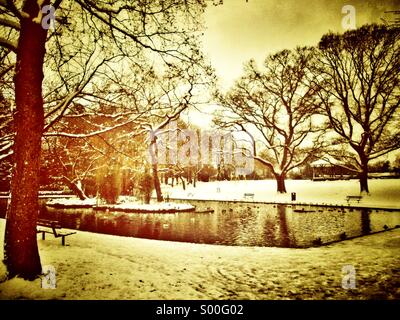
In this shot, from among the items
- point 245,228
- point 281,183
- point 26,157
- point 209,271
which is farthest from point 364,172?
point 26,157

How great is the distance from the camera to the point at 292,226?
17.2 meters

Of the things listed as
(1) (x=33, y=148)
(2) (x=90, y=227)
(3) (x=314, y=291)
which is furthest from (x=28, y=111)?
(2) (x=90, y=227)

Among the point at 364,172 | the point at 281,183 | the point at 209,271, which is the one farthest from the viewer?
the point at 281,183

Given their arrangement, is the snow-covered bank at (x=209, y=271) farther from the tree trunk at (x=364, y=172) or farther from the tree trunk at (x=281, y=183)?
the tree trunk at (x=281, y=183)

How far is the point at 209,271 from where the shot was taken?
8211mm

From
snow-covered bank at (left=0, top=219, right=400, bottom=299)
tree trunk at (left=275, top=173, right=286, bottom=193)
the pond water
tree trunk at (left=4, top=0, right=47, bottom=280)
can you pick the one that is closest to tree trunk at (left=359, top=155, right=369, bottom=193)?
tree trunk at (left=275, top=173, right=286, bottom=193)

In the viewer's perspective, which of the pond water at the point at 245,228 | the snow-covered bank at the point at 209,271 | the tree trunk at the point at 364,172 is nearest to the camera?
the snow-covered bank at the point at 209,271

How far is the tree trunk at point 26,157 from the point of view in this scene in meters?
6.48

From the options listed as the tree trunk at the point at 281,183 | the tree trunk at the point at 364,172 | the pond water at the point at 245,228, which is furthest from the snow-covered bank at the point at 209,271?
the tree trunk at the point at 281,183

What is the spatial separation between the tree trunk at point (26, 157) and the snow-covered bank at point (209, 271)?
1.66 feet

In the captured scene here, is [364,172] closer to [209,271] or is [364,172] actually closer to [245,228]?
[245,228]

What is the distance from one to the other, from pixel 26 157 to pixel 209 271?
557 centimetres

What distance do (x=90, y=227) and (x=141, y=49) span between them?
12.4 meters

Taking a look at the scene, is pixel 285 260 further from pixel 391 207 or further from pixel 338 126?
pixel 338 126
